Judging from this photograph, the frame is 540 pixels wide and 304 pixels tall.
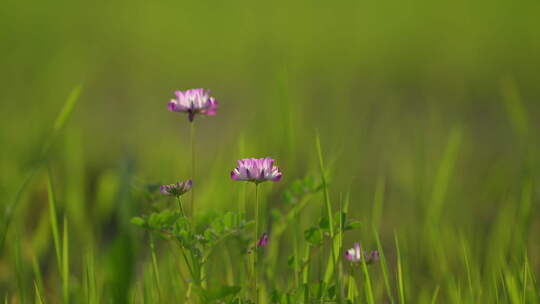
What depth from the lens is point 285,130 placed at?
1225mm

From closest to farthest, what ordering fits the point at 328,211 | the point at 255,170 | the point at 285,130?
the point at 255,170 < the point at 328,211 < the point at 285,130

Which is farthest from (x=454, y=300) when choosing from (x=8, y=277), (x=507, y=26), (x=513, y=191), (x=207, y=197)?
(x=507, y=26)

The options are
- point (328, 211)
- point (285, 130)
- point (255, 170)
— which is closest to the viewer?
point (255, 170)

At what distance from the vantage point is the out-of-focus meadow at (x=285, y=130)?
1254mm

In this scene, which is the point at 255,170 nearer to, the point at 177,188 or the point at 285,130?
the point at 177,188

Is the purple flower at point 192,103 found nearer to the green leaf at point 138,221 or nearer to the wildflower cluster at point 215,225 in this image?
the wildflower cluster at point 215,225

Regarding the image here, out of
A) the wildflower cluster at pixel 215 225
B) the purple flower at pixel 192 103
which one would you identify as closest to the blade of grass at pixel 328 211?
the wildflower cluster at pixel 215 225

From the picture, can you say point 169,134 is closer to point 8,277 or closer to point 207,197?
point 207,197

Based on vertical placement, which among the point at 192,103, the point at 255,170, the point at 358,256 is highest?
the point at 192,103

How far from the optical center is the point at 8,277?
1.36 metres

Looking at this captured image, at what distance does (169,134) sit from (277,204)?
1.89ft

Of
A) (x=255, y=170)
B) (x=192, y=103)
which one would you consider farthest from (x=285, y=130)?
(x=255, y=170)

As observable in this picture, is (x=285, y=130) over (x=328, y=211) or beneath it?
over

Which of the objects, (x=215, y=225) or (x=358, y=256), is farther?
(x=358, y=256)
